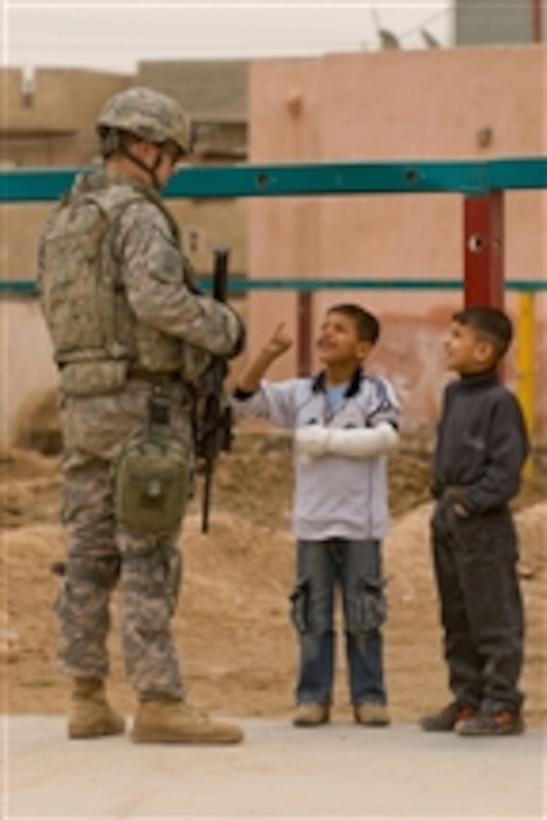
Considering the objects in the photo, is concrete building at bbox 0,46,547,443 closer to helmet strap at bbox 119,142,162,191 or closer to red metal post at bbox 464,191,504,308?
red metal post at bbox 464,191,504,308

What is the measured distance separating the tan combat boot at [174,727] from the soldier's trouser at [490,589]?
68cm

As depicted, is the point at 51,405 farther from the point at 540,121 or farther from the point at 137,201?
the point at 137,201

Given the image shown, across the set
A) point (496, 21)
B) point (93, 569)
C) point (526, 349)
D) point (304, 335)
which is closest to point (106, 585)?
point (93, 569)

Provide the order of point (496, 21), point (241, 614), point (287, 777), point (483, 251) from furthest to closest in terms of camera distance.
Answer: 1. point (496, 21)
2. point (241, 614)
3. point (483, 251)
4. point (287, 777)

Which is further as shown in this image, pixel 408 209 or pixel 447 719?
pixel 408 209

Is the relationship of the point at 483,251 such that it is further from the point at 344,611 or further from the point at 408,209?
the point at 408,209

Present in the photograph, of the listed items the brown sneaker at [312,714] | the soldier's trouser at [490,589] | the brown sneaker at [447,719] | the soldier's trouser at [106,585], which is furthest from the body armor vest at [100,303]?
the brown sneaker at [447,719]

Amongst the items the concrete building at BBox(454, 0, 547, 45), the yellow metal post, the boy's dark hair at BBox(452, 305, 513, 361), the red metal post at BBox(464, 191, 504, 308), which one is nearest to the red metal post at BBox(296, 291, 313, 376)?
the yellow metal post

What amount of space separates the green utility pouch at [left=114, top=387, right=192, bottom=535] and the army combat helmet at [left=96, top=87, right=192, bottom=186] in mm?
644

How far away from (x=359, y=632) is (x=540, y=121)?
45.6ft

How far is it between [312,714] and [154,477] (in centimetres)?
99

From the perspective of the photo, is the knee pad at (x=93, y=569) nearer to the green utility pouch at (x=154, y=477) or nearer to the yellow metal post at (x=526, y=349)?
the green utility pouch at (x=154, y=477)

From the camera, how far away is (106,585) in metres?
7.06

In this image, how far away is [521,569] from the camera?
12.7 m
